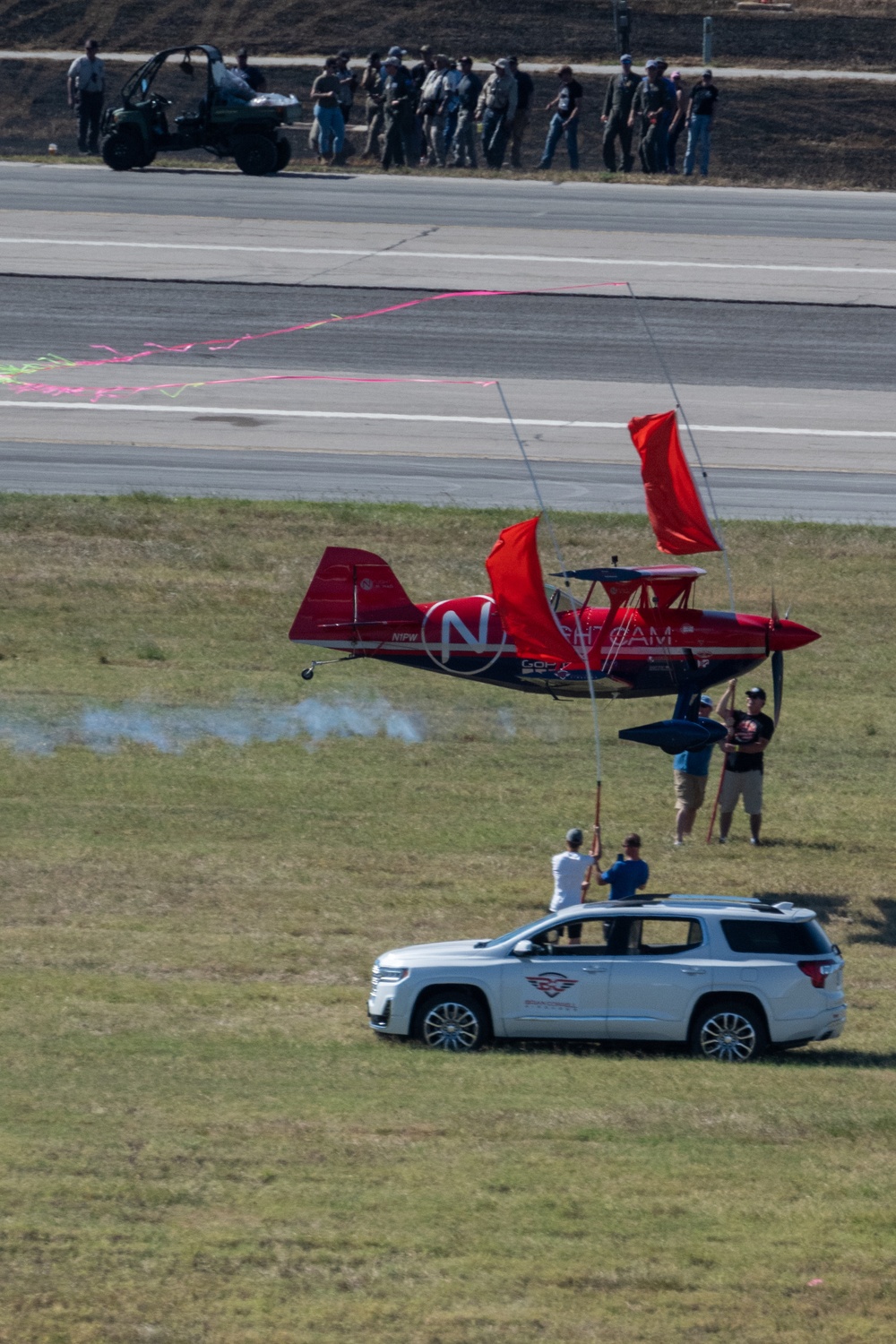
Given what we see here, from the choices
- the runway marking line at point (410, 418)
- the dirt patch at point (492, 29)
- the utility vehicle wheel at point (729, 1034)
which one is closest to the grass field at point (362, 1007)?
the utility vehicle wheel at point (729, 1034)

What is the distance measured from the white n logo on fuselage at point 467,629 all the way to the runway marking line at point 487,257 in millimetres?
25048

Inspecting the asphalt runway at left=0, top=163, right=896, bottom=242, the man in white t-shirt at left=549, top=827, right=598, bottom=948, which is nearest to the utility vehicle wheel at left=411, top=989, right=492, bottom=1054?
the man in white t-shirt at left=549, top=827, right=598, bottom=948

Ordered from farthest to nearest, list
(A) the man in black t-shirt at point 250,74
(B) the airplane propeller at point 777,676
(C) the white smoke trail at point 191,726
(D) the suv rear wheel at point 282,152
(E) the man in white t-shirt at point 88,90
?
(D) the suv rear wheel at point 282,152, (A) the man in black t-shirt at point 250,74, (E) the man in white t-shirt at point 88,90, (C) the white smoke trail at point 191,726, (B) the airplane propeller at point 777,676

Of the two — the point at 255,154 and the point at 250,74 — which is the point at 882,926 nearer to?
the point at 255,154

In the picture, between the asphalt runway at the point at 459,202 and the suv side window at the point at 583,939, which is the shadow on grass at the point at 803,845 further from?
the asphalt runway at the point at 459,202

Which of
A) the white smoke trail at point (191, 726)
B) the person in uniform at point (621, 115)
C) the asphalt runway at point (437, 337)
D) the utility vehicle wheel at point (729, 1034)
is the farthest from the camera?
the person in uniform at point (621, 115)

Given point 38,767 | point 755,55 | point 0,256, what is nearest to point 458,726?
point 38,767

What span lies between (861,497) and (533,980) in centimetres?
2019

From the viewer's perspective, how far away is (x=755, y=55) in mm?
65125

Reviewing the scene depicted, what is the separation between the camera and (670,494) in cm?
2017

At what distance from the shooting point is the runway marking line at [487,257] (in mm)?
43656

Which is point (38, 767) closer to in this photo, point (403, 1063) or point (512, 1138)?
point (403, 1063)

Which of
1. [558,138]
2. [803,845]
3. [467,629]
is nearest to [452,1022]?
[467,629]

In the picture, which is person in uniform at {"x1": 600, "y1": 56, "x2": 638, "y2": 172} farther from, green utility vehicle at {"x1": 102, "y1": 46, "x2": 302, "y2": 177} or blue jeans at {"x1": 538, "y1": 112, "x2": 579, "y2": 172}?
green utility vehicle at {"x1": 102, "y1": 46, "x2": 302, "y2": 177}
